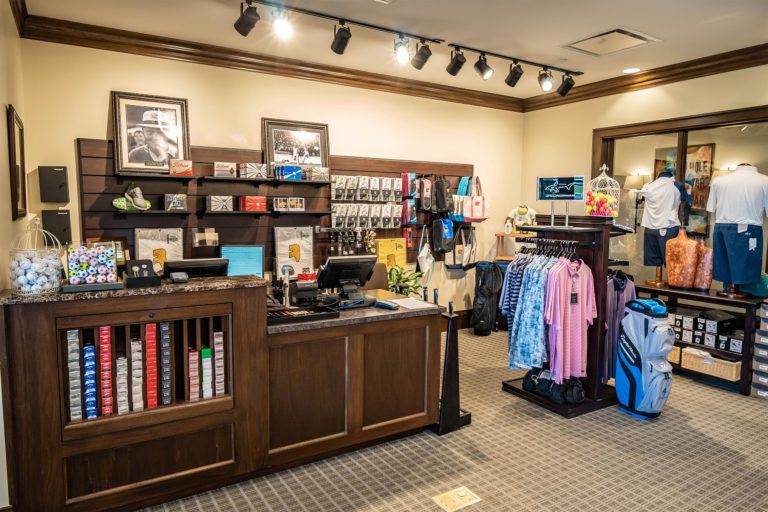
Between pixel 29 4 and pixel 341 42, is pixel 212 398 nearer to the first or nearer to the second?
pixel 341 42

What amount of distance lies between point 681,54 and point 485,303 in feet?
11.1

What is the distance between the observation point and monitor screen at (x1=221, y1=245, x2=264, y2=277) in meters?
4.86

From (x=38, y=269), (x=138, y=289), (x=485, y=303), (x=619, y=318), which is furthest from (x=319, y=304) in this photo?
(x=485, y=303)

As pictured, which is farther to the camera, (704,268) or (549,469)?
(704,268)

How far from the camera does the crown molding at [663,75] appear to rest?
4.75 metres

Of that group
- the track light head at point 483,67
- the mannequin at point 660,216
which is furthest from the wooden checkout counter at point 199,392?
the mannequin at point 660,216

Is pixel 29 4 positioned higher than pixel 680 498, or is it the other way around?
pixel 29 4

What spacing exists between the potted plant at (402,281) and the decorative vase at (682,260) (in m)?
2.65

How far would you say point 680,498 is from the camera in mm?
2812

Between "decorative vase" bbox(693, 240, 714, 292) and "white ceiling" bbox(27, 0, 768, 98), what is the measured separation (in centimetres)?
191

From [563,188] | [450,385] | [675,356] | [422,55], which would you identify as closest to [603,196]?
[675,356]

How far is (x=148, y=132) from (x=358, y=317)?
2.76 metres

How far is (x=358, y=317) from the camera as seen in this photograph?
124 inches

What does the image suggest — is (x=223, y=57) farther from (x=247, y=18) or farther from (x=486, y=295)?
(x=486, y=295)
